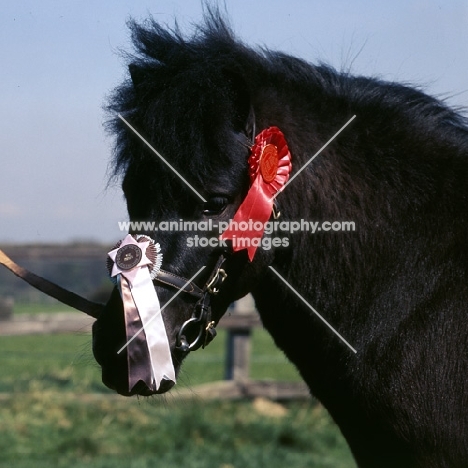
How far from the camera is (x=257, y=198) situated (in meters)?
2.73

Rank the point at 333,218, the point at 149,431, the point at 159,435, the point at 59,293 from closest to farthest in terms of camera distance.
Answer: the point at 333,218 → the point at 59,293 → the point at 159,435 → the point at 149,431

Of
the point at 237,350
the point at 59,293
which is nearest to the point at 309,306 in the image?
the point at 59,293

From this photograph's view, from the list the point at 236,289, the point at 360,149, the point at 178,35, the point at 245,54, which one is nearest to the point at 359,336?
the point at 236,289

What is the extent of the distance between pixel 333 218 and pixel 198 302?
1.96 ft

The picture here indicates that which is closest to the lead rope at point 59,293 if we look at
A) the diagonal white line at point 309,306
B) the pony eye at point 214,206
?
the pony eye at point 214,206

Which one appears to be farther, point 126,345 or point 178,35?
point 178,35

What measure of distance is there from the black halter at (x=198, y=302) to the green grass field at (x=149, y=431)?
3.00 metres

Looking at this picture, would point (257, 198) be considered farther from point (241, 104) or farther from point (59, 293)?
point (59, 293)

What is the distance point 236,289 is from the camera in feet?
9.37

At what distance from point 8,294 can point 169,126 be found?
Result: 14.5 meters

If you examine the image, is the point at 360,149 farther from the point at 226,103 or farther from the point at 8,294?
the point at 8,294

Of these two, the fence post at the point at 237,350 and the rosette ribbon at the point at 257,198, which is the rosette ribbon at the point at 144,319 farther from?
the fence post at the point at 237,350

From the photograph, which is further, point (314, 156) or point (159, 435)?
point (159, 435)

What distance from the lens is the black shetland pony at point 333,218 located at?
2717 millimetres
